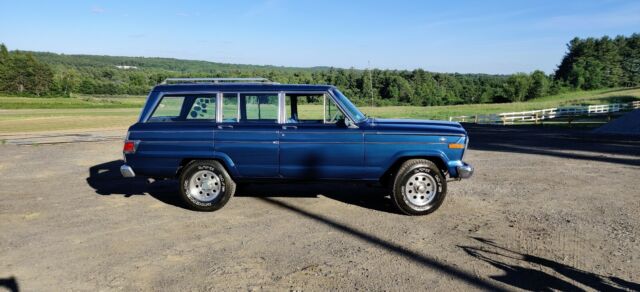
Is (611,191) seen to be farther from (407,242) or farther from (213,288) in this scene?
(213,288)

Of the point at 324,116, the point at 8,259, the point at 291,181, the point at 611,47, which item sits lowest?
the point at 8,259

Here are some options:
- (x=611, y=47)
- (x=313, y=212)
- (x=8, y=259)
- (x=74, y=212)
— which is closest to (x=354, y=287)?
(x=313, y=212)

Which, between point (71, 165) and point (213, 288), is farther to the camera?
point (71, 165)

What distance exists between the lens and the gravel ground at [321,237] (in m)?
4.34

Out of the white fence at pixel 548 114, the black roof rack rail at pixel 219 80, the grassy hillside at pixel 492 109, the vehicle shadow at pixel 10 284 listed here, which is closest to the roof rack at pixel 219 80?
the black roof rack rail at pixel 219 80

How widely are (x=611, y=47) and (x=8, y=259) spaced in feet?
476

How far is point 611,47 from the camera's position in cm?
12069

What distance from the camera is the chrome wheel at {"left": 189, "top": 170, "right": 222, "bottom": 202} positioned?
22.6 feet

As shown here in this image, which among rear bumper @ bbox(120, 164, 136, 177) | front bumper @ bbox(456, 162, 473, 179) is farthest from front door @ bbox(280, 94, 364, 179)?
rear bumper @ bbox(120, 164, 136, 177)

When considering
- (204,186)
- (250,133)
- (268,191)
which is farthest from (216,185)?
(268,191)

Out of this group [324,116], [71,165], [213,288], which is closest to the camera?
[213,288]

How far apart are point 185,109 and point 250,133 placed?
1.18 metres

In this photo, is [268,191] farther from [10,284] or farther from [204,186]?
[10,284]

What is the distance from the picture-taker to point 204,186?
6.92 metres
